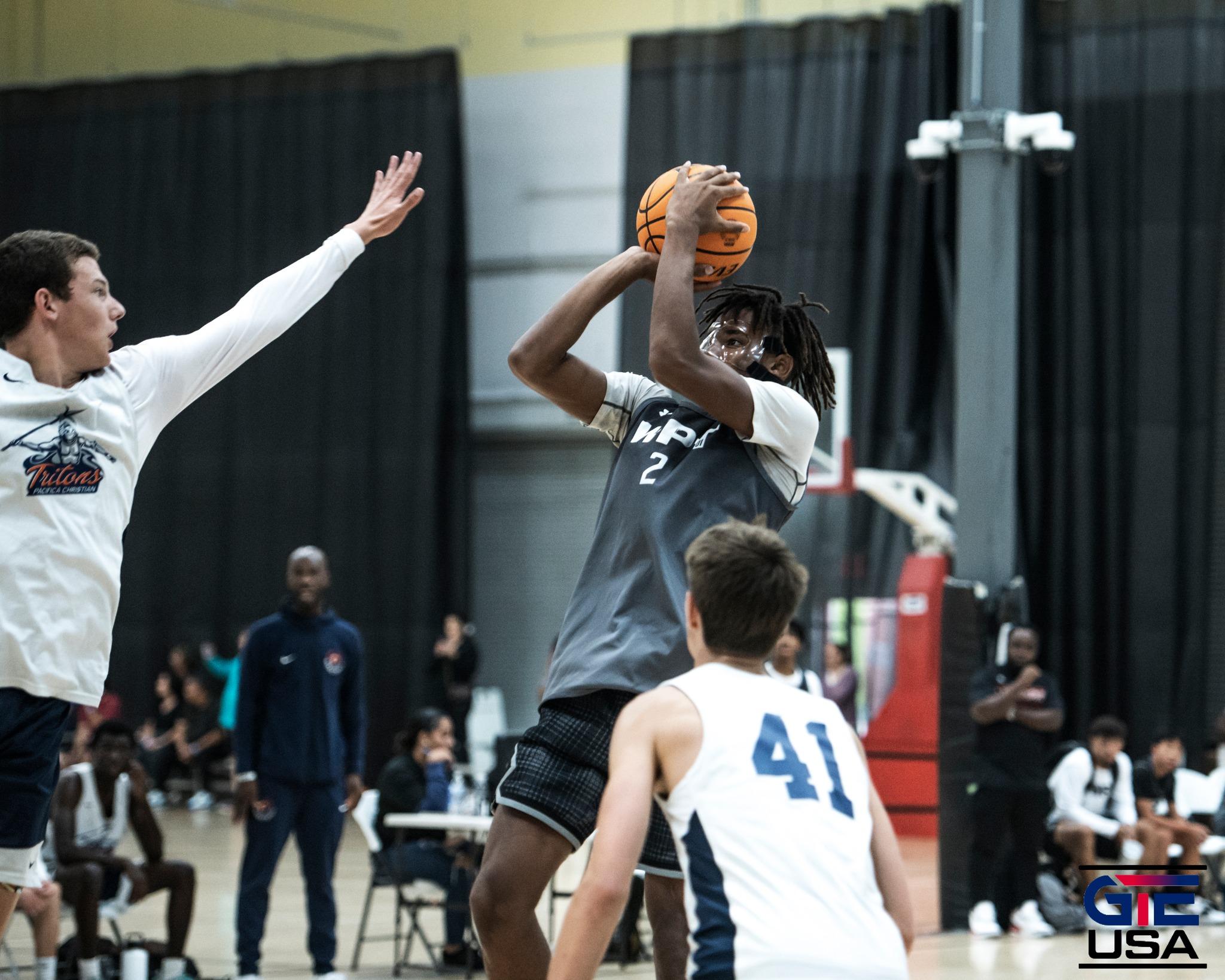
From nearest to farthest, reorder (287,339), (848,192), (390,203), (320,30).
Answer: (390,203) < (848,192) < (287,339) < (320,30)

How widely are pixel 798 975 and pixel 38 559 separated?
1.73 metres

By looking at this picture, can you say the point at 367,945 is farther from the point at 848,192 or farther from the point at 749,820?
the point at 848,192

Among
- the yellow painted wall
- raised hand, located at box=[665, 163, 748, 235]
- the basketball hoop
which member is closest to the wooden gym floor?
the basketball hoop

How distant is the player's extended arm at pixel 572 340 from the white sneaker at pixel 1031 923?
6116 mm

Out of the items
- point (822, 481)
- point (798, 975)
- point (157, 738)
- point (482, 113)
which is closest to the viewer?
point (798, 975)

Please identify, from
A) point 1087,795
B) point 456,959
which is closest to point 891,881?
point 456,959

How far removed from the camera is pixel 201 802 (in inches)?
624

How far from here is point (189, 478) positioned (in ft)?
59.7

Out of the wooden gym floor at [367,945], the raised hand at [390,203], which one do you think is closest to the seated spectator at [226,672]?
the wooden gym floor at [367,945]

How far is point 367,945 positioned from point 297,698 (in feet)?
6.20

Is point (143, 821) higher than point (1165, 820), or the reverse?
point (143, 821)

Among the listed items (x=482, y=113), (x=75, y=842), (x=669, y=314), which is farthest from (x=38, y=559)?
(x=482, y=113)

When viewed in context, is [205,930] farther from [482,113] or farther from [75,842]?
[482,113]

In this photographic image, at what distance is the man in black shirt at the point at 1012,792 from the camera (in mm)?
8984
